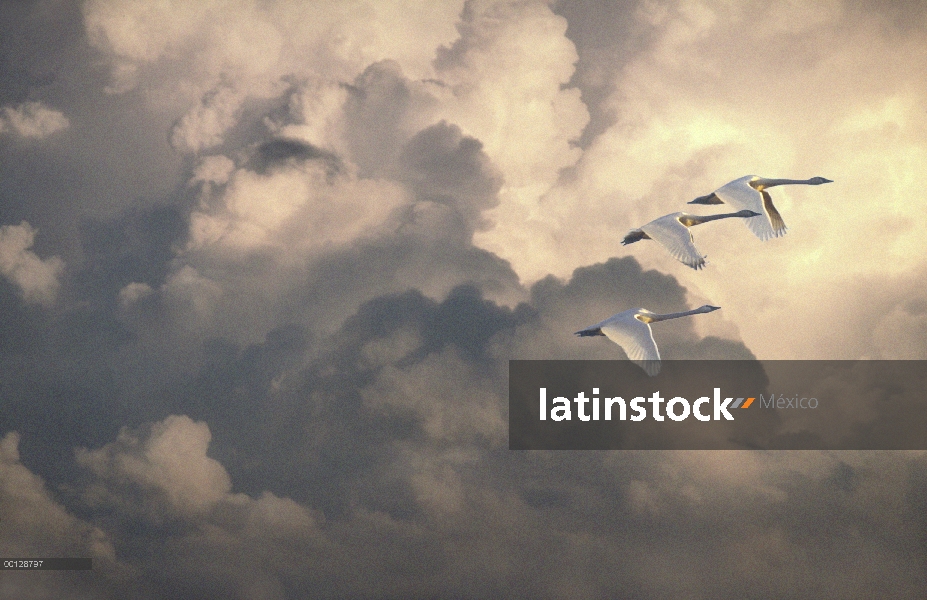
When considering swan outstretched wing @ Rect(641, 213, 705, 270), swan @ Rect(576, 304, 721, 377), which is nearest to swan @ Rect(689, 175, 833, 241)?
swan outstretched wing @ Rect(641, 213, 705, 270)

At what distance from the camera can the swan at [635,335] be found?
2895cm

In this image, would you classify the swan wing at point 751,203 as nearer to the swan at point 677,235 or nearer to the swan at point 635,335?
the swan at point 677,235

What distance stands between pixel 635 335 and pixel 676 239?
2.83m

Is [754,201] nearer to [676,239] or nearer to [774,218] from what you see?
[774,218]

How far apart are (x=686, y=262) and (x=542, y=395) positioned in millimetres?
81355

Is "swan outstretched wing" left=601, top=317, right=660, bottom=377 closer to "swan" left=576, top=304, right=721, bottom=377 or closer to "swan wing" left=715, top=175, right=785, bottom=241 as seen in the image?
"swan" left=576, top=304, right=721, bottom=377

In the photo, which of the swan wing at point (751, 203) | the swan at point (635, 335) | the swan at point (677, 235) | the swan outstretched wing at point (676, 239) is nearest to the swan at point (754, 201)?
the swan wing at point (751, 203)

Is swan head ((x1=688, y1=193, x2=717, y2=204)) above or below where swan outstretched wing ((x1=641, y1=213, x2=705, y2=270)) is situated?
above

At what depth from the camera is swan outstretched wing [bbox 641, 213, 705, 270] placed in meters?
29.2

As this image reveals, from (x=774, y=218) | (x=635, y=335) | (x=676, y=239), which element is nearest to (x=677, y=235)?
(x=676, y=239)

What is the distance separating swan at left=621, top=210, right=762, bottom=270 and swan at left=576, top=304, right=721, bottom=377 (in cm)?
210

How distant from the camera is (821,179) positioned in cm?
3956

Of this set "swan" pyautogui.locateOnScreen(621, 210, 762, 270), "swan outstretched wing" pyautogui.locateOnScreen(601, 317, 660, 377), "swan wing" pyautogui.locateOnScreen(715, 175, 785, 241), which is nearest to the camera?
"swan outstretched wing" pyautogui.locateOnScreen(601, 317, 660, 377)

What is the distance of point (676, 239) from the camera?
30.1m
